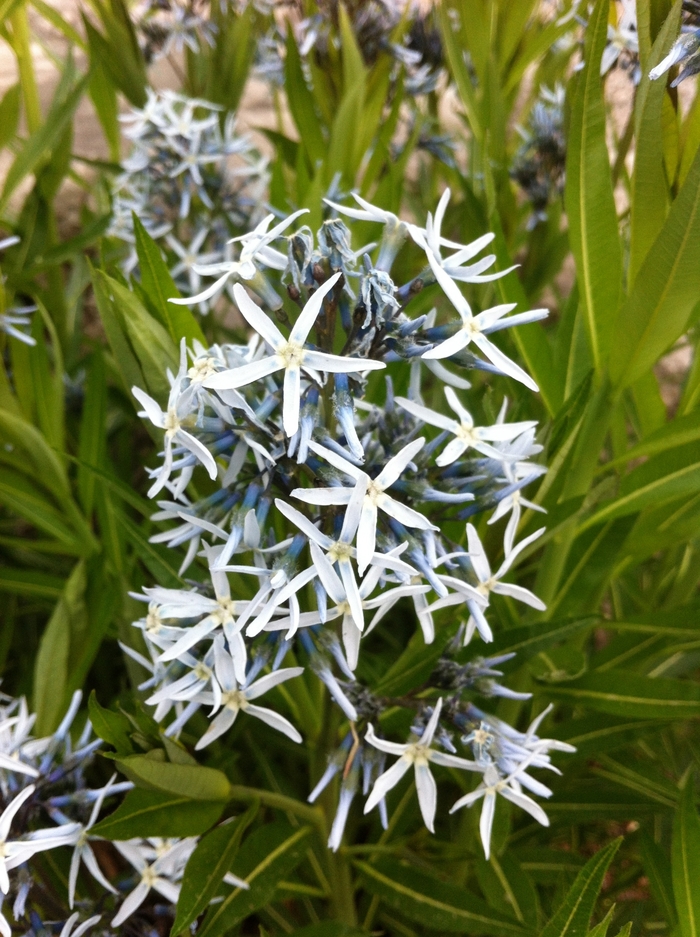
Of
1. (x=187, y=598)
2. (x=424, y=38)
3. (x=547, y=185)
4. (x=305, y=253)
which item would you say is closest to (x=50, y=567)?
(x=187, y=598)

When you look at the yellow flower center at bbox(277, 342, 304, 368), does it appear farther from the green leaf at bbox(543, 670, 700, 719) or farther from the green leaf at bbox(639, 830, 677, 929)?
the green leaf at bbox(639, 830, 677, 929)

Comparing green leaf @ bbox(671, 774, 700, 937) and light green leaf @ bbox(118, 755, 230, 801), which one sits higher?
light green leaf @ bbox(118, 755, 230, 801)

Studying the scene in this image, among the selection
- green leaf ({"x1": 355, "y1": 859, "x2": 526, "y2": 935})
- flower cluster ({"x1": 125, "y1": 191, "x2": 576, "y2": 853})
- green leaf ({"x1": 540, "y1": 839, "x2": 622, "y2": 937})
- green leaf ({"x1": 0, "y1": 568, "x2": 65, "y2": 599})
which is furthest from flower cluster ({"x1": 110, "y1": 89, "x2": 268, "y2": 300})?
green leaf ({"x1": 540, "y1": 839, "x2": 622, "y2": 937})

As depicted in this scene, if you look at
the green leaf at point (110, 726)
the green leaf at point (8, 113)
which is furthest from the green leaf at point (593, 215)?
the green leaf at point (8, 113)

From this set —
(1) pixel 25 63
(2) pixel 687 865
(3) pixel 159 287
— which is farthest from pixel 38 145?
(2) pixel 687 865

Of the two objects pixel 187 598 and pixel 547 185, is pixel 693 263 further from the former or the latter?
pixel 547 185

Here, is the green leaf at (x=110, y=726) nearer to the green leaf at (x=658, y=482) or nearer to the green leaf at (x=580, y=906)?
the green leaf at (x=580, y=906)

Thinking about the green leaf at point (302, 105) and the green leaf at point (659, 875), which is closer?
the green leaf at point (659, 875)
